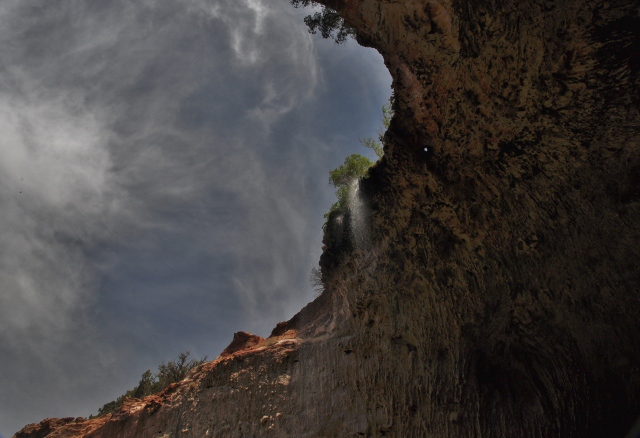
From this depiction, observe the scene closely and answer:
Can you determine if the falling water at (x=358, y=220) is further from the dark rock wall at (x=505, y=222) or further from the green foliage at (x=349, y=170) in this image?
the green foliage at (x=349, y=170)

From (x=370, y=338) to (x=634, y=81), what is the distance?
21.3 ft

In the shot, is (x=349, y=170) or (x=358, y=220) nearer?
(x=358, y=220)

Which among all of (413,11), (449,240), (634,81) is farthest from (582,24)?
(449,240)

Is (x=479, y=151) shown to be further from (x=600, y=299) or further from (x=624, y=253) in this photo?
(x=600, y=299)

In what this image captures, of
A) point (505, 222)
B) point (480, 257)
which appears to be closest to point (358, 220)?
point (480, 257)

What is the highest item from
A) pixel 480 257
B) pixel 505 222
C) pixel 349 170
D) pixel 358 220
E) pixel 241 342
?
pixel 349 170

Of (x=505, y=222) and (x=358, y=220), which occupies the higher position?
(x=358, y=220)

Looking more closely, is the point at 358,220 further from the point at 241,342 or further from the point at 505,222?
the point at 241,342

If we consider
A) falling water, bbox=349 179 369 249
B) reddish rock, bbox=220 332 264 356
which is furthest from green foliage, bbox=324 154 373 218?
Result: reddish rock, bbox=220 332 264 356

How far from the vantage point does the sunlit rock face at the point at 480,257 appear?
5.43 m

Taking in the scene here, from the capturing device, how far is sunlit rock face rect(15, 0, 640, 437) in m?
5.43

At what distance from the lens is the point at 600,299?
6.33 metres

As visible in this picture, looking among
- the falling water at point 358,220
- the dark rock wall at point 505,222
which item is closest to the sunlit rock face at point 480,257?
the dark rock wall at point 505,222

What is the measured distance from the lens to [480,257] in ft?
23.7
